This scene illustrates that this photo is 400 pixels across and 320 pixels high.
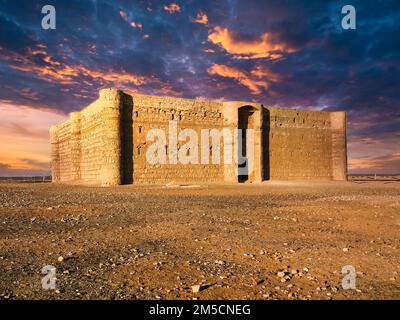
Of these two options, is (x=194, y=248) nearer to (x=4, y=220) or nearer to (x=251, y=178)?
(x=4, y=220)

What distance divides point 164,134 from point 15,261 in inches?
973

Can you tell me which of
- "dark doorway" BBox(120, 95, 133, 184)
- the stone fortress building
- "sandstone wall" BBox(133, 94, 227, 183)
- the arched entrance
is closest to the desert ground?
"dark doorway" BBox(120, 95, 133, 184)

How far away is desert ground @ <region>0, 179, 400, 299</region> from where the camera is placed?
13.6ft

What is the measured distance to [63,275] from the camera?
4664 millimetres

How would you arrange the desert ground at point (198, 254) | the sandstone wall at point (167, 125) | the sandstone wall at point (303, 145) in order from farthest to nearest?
the sandstone wall at point (303, 145) < the sandstone wall at point (167, 125) < the desert ground at point (198, 254)

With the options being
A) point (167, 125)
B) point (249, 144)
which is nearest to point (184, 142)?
point (167, 125)

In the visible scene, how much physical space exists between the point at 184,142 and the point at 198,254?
25124 mm

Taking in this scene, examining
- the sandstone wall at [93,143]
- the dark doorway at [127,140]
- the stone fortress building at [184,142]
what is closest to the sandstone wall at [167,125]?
the stone fortress building at [184,142]

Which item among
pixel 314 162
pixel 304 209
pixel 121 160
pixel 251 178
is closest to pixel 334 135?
pixel 314 162

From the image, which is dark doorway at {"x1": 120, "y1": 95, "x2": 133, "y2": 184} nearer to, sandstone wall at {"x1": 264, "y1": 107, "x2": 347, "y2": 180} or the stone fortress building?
the stone fortress building

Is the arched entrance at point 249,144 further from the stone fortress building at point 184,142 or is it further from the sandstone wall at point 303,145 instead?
the sandstone wall at point 303,145

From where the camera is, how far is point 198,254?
5828 millimetres

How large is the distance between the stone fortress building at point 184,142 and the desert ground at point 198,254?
1814cm

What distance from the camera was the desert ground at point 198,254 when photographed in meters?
4.14
